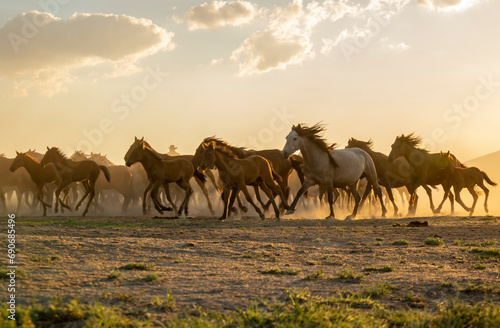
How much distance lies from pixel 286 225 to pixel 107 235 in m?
5.17

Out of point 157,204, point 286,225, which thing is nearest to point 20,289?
point 286,225

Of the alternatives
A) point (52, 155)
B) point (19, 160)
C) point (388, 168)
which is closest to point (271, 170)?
point (388, 168)

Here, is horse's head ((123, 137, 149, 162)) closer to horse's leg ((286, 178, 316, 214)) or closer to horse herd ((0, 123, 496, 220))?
horse herd ((0, 123, 496, 220))

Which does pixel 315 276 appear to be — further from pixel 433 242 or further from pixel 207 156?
pixel 207 156

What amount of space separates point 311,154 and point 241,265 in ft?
31.4

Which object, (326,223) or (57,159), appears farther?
(57,159)

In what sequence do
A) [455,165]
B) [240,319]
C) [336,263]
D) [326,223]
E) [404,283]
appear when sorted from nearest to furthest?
1. [240,319]
2. [404,283]
3. [336,263]
4. [326,223]
5. [455,165]

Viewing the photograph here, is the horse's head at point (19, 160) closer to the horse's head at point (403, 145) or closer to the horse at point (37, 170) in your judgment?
the horse at point (37, 170)

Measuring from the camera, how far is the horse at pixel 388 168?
2108 centimetres

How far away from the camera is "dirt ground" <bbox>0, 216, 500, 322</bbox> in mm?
5234

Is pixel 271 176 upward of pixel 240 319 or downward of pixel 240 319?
upward

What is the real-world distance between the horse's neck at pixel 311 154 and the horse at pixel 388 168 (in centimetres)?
535

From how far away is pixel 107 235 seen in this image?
10.0 m

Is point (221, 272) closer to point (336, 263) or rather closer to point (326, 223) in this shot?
point (336, 263)
